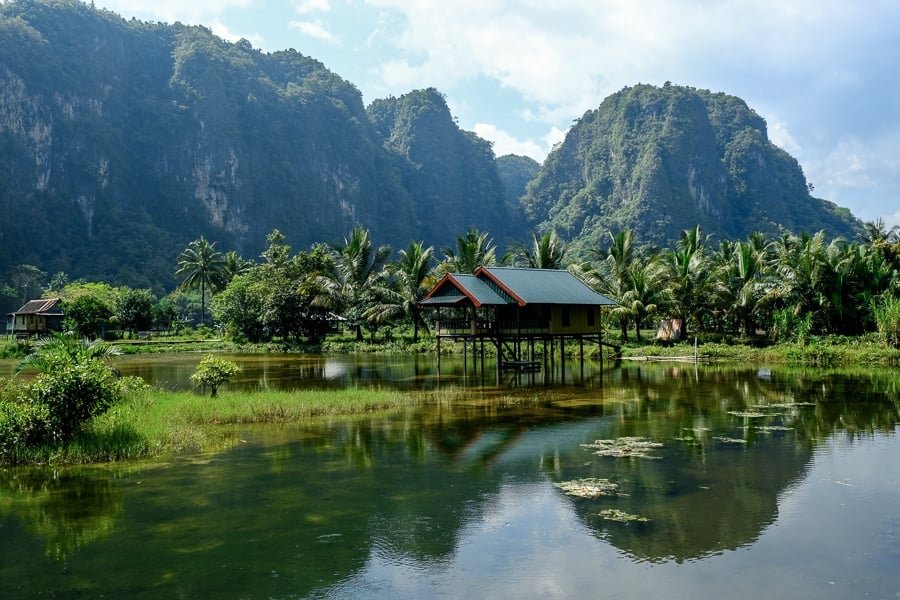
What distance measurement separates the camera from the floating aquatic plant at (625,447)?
48.8ft

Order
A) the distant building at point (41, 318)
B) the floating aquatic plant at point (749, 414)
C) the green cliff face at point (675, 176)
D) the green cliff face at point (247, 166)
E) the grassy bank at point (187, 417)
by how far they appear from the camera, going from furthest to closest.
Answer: the green cliff face at point (675, 176)
the green cliff face at point (247, 166)
the distant building at point (41, 318)
the floating aquatic plant at point (749, 414)
the grassy bank at point (187, 417)

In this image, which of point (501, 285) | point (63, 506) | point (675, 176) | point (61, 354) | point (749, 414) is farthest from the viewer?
point (675, 176)

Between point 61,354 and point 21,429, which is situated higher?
point 61,354

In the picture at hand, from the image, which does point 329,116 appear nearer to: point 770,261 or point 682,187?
point 682,187

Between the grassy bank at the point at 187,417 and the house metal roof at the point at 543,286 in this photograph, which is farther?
the house metal roof at the point at 543,286

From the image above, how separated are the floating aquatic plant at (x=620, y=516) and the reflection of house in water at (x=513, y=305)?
19976 millimetres

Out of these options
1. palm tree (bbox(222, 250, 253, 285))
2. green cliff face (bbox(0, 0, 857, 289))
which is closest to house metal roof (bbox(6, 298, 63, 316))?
palm tree (bbox(222, 250, 253, 285))

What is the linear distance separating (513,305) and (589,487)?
66.5 feet

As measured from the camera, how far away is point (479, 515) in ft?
36.0

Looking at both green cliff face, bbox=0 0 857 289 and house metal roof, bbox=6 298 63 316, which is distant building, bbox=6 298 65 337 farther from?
green cliff face, bbox=0 0 857 289

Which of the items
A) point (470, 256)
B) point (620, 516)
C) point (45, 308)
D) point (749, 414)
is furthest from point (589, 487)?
point (45, 308)

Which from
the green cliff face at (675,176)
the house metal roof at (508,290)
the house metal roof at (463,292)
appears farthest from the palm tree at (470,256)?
the green cliff face at (675,176)

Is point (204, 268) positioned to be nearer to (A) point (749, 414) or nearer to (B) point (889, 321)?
(B) point (889, 321)

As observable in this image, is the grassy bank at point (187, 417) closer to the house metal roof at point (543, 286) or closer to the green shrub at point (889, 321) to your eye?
the house metal roof at point (543, 286)
